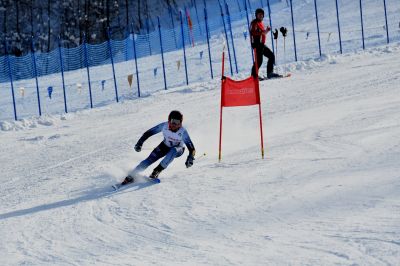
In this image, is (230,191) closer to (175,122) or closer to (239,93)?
(175,122)

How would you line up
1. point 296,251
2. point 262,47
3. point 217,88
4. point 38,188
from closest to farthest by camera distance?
1. point 296,251
2. point 38,188
3. point 262,47
4. point 217,88

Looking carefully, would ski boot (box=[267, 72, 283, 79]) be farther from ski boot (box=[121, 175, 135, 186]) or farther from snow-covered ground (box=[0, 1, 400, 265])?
ski boot (box=[121, 175, 135, 186])

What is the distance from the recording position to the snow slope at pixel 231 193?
5.75 metres

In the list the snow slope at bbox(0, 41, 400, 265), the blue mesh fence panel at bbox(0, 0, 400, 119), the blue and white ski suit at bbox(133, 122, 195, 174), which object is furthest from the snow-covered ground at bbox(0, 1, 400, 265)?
the blue mesh fence panel at bbox(0, 0, 400, 119)

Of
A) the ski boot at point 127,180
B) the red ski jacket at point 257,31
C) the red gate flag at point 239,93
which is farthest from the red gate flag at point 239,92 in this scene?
the red ski jacket at point 257,31

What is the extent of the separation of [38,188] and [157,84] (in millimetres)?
14126

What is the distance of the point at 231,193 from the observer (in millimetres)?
7645

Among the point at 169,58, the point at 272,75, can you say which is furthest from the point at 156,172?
the point at 169,58

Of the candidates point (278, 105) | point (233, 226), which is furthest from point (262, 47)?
point (233, 226)

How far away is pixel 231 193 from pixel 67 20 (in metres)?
45.2

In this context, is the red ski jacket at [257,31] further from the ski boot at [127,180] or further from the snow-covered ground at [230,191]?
the ski boot at [127,180]

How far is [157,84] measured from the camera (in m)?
23.6

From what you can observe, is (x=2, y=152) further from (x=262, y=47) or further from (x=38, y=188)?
(x=262, y=47)

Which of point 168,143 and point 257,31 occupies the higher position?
point 257,31
